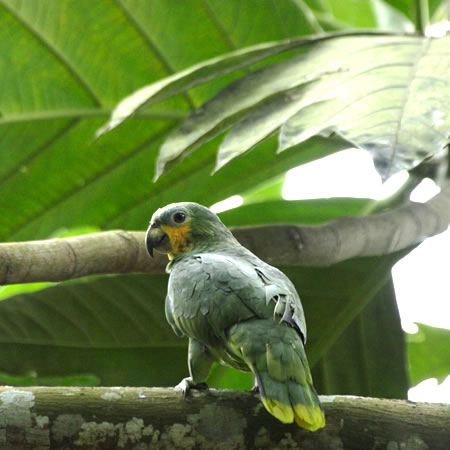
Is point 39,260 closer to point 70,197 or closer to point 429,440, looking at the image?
point 429,440

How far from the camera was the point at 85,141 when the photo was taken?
2807 millimetres

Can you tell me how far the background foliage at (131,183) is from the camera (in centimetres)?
244

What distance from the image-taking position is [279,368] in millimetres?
1377

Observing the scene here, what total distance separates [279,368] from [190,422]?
0.20 meters

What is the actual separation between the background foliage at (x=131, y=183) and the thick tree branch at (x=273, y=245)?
24 cm

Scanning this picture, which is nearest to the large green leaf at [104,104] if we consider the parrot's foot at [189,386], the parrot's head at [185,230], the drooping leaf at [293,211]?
A: the drooping leaf at [293,211]

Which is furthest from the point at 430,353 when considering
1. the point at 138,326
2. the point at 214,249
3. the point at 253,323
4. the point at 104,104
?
the point at 253,323

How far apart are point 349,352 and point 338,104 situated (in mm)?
1370

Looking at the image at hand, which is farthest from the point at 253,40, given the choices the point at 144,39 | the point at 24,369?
the point at 24,369

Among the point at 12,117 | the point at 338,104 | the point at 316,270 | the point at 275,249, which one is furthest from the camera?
the point at 12,117

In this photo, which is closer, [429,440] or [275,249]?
[429,440]

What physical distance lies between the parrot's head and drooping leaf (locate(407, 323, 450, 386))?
1.36 meters

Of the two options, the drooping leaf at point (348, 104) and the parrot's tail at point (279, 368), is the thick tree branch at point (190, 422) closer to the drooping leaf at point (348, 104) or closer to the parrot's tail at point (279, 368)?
the parrot's tail at point (279, 368)

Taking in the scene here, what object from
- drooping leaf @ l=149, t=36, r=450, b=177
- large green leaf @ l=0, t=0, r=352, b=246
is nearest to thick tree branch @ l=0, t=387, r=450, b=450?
drooping leaf @ l=149, t=36, r=450, b=177
